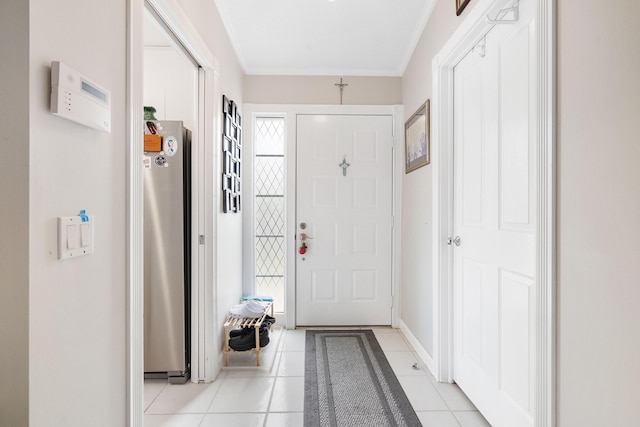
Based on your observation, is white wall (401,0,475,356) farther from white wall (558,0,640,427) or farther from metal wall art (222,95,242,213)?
metal wall art (222,95,242,213)

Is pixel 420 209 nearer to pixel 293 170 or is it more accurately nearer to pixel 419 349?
pixel 419 349

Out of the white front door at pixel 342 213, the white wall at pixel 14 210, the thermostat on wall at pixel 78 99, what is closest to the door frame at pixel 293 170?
the white front door at pixel 342 213

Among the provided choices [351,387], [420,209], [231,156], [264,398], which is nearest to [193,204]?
[231,156]

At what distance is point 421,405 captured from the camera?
1.92 metres

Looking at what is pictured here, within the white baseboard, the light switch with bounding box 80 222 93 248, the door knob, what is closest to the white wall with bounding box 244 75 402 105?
the door knob

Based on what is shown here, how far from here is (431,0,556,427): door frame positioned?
1105 millimetres

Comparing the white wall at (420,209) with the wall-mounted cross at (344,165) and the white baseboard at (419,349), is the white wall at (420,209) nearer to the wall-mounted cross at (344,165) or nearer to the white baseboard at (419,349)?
the white baseboard at (419,349)

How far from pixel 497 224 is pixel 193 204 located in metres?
1.78

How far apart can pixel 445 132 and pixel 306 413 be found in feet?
6.25

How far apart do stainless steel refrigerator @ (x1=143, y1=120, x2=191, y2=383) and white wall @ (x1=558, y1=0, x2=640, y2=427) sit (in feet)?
6.60

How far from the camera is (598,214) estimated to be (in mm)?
941

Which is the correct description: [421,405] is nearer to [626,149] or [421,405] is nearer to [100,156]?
[626,149]

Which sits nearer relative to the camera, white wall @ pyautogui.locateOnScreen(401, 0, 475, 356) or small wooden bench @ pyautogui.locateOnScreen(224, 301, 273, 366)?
white wall @ pyautogui.locateOnScreen(401, 0, 475, 356)

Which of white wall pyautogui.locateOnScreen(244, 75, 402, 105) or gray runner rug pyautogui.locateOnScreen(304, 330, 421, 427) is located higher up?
white wall pyautogui.locateOnScreen(244, 75, 402, 105)
